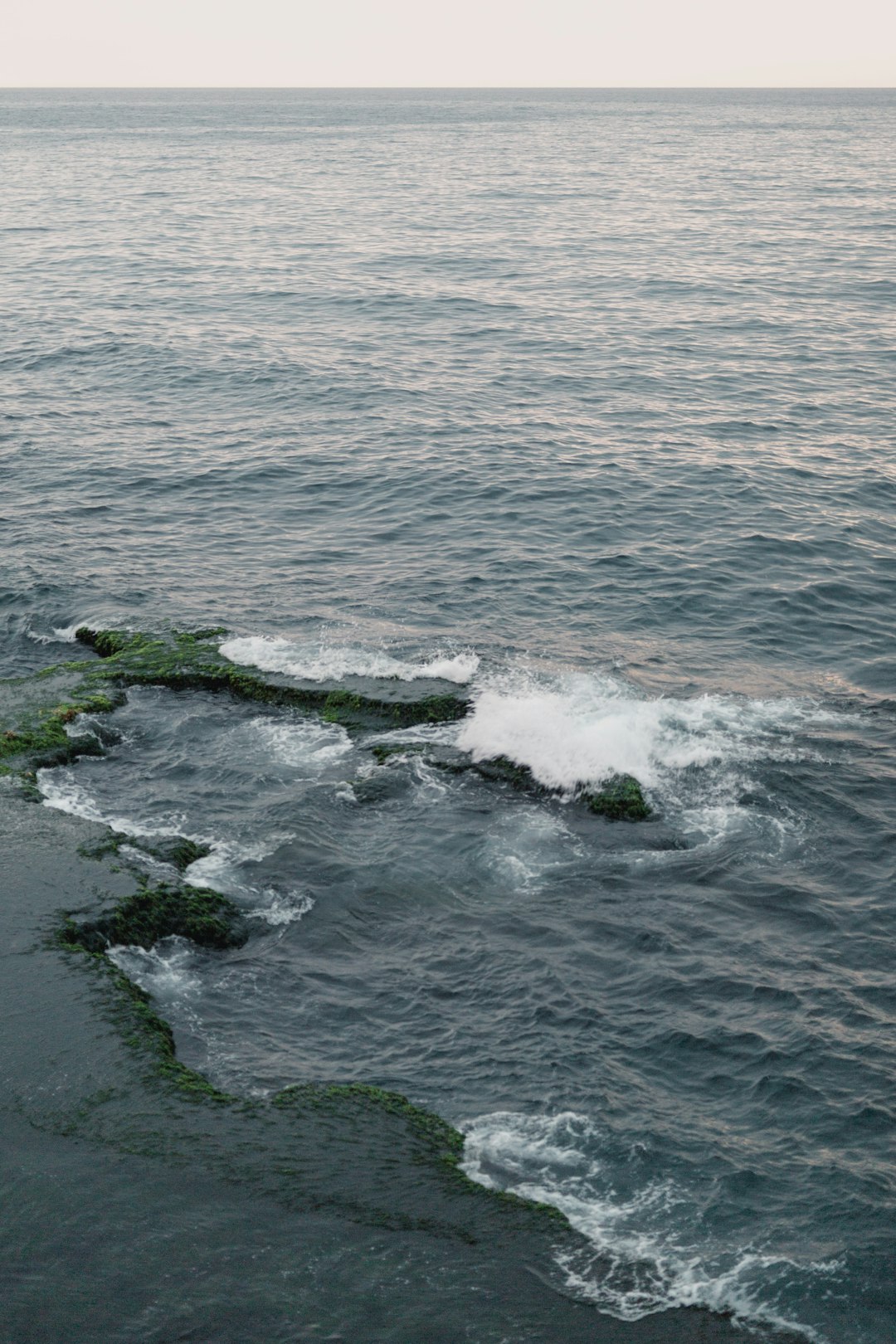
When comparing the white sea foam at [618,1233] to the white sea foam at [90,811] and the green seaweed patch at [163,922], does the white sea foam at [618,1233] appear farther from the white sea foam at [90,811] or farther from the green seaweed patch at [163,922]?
the white sea foam at [90,811]

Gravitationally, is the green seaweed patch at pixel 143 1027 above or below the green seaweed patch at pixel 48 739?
below

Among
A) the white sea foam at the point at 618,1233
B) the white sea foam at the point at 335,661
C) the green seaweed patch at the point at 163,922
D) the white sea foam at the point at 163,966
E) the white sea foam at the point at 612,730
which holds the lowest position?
the white sea foam at the point at 618,1233

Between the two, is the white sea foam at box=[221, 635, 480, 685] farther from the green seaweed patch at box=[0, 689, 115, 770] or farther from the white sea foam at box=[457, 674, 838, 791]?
the green seaweed patch at box=[0, 689, 115, 770]

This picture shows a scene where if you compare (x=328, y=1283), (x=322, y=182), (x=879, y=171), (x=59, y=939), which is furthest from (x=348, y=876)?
(x=879, y=171)

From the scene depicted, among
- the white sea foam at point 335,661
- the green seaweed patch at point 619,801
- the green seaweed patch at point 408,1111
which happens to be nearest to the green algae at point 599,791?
the green seaweed patch at point 619,801

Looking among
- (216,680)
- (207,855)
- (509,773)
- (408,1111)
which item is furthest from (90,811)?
(408,1111)

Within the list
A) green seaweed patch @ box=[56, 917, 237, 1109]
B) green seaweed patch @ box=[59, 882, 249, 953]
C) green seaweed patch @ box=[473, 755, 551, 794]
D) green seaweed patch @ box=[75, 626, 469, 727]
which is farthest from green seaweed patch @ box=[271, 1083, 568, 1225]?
green seaweed patch @ box=[75, 626, 469, 727]

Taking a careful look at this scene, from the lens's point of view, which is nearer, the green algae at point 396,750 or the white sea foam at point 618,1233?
the white sea foam at point 618,1233

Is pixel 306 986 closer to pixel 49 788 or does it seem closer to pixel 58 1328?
pixel 58 1328
